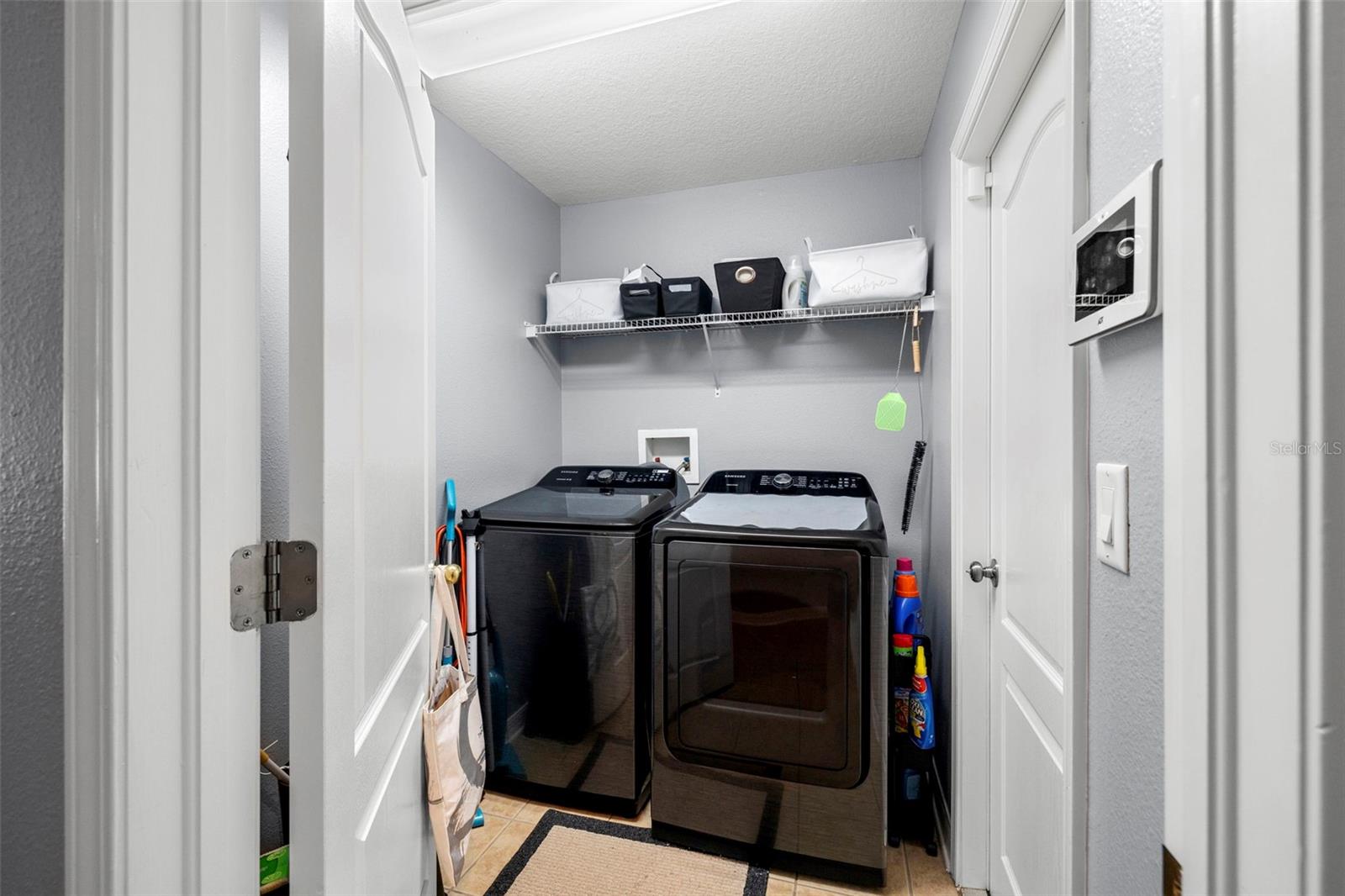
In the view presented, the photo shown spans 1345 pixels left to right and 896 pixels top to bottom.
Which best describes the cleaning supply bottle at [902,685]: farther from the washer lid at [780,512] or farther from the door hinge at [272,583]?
the door hinge at [272,583]

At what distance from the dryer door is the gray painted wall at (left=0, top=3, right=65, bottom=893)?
1.32 meters

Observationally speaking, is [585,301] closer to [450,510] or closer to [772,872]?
[450,510]

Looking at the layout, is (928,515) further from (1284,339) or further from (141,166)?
(141,166)

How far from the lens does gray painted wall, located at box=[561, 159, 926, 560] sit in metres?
2.36

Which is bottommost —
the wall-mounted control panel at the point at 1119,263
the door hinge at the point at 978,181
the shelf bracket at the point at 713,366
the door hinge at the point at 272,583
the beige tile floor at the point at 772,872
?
the beige tile floor at the point at 772,872

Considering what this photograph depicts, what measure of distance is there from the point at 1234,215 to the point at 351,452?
0.93m

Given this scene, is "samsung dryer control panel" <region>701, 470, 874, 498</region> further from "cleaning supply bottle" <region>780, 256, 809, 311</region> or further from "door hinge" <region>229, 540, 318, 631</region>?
"door hinge" <region>229, 540, 318, 631</region>

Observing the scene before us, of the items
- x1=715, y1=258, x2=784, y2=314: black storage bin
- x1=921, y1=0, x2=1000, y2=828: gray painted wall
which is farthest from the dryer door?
x1=715, y1=258, x2=784, y2=314: black storage bin

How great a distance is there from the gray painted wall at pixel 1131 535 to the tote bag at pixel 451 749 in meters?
1.17

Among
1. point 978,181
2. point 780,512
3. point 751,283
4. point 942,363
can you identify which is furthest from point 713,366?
point 978,181

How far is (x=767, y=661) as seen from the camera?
1.59 m

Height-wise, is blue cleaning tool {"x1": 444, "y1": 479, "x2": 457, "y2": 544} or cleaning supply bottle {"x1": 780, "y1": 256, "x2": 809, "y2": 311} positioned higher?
cleaning supply bottle {"x1": 780, "y1": 256, "x2": 809, "y2": 311}

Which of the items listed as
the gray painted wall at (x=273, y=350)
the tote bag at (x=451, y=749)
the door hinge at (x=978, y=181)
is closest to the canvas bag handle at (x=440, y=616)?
the tote bag at (x=451, y=749)

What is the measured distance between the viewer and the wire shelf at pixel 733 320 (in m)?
2.10
